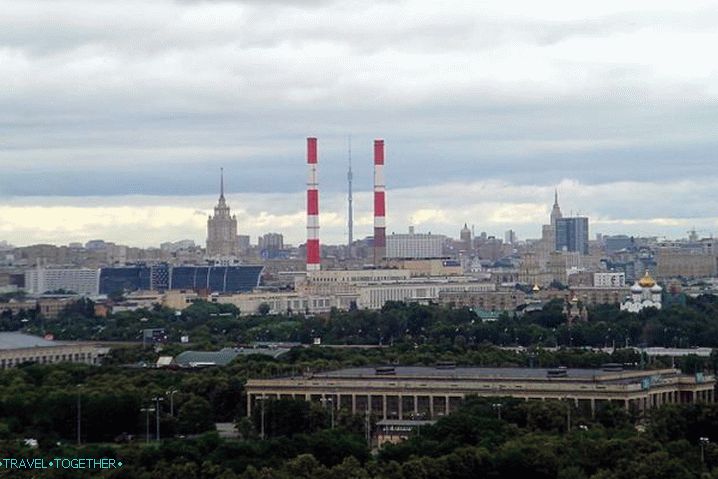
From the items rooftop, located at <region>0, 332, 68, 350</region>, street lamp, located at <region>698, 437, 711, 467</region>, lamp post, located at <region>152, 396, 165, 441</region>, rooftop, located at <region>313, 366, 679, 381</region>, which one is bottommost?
street lamp, located at <region>698, 437, 711, 467</region>

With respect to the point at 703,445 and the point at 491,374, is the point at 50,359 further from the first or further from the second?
the point at 703,445

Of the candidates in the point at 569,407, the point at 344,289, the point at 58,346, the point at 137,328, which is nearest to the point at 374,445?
the point at 569,407

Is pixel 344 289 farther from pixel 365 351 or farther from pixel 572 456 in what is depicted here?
pixel 572 456

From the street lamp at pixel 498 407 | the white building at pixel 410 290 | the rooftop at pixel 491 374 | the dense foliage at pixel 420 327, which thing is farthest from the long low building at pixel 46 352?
the white building at pixel 410 290

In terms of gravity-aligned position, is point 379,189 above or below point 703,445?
above

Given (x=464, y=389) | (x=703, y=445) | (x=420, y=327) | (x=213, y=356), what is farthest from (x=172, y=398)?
(x=420, y=327)

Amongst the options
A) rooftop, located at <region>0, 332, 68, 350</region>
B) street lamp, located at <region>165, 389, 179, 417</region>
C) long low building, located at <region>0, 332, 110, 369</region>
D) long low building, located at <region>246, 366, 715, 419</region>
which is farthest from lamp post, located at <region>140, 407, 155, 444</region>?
rooftop, located at <region>0, 332, 68, 350</region>

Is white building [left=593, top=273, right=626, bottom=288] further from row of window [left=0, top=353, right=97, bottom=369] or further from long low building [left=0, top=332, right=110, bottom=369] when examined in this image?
row of window [left=0, top=353, right=97, bottom=369]

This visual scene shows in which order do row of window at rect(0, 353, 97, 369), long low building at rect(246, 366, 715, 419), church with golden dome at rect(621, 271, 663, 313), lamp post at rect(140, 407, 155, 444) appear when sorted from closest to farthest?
lamp post at rect(140, 407, 155, 444) < long low building at rect(246, 366, 715, 419) < row of window at rect(0, 353, 97, 369) < church with golden dome at rect(621, 271, 663, 313)
